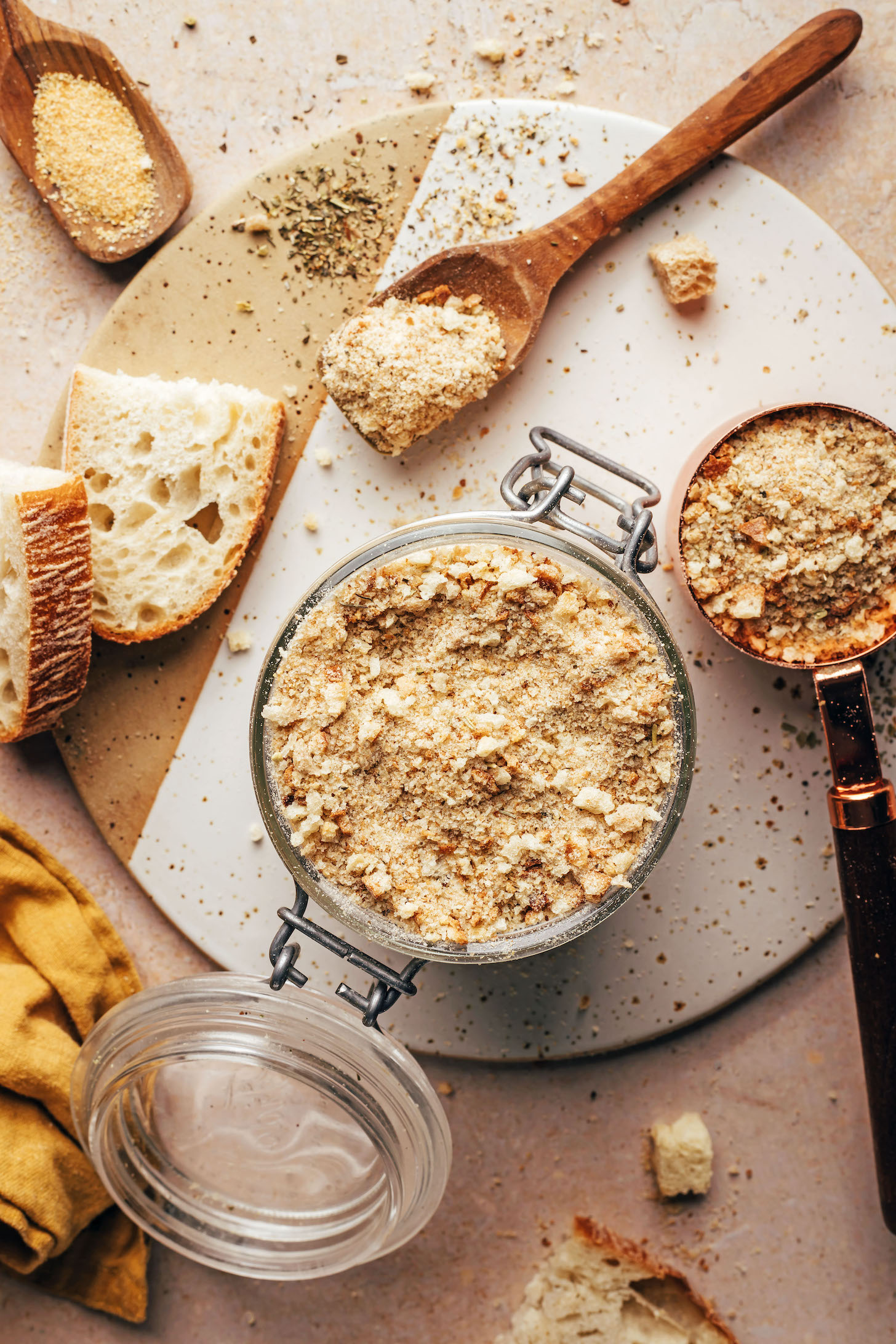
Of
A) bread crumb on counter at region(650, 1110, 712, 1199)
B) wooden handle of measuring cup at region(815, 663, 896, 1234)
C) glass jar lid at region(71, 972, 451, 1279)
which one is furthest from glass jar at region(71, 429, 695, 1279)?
bread crumb on counter at region(650, 1110, 712, 1199)

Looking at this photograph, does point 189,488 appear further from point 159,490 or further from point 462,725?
point 462,725

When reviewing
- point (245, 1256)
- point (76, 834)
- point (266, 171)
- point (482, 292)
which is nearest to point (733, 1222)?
point (245, 1256)

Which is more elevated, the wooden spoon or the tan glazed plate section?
the wooden spoon

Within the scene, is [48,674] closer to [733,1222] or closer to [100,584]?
[100,584]

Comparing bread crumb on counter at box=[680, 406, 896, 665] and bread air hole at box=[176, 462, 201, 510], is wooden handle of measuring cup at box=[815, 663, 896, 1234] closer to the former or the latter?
bread crumb on counter at box=[680, 406, 896, 665]

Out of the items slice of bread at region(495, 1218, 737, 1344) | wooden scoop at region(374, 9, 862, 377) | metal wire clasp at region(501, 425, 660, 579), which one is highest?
wooden scoop at region(374, 9, 862, 377)

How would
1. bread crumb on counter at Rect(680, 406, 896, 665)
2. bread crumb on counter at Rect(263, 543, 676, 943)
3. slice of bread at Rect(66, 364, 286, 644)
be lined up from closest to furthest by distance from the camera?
bread crumb on counter at Rect(263, 543, 676, 943) < bread crumb on counter at Rect(680, 406, 896, 665) < slice of bread at Rect(66, 364, 286, 644)

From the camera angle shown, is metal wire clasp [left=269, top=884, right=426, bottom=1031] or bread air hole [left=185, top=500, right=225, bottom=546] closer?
metal wire clasp [left=269, top=884, right=426, bottom=1031]

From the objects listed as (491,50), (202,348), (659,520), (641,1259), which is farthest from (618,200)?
(641,1259)

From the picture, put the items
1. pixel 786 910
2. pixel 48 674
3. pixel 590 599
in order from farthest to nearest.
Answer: pixel 786 910
pixel 48 674
pixel 590 599
